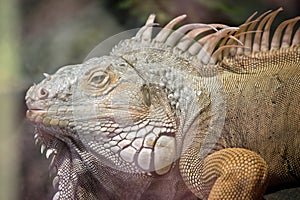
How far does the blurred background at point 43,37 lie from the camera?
2031 millimetres

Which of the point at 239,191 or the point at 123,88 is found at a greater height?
the point at 123,88

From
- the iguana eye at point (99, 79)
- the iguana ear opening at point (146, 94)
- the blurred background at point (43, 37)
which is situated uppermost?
the iguana eye at point (99, 79)

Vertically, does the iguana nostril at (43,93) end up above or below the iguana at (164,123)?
above

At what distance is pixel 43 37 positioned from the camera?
121 inches

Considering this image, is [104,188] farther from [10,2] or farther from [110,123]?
[10,2]

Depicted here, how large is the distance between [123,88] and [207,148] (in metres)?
0.28

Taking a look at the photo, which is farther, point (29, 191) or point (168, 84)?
point (29, 191)

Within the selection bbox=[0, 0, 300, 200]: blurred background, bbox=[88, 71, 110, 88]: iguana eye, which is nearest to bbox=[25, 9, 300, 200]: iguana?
bbox=[88, 71, 110, 88]: iguana eye

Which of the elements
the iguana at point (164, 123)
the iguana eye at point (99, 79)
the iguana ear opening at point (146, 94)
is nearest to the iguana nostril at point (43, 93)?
the iguana at point (164, 123)

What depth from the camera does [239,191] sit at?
1.36m

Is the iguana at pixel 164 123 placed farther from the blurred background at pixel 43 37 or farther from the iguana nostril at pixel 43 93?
the blurred background at pixel 43 37

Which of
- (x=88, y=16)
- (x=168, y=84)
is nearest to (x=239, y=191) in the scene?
(x=168, y=84)

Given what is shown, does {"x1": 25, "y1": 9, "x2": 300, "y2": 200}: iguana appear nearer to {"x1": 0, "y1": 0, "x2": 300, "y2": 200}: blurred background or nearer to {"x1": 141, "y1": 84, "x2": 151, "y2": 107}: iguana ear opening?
{"x1": 141, "y1": 84, "x2": 151, "y2": 107}: iguana ear opening

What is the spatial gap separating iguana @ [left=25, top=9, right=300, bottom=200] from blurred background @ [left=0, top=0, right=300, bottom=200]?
0.31m
